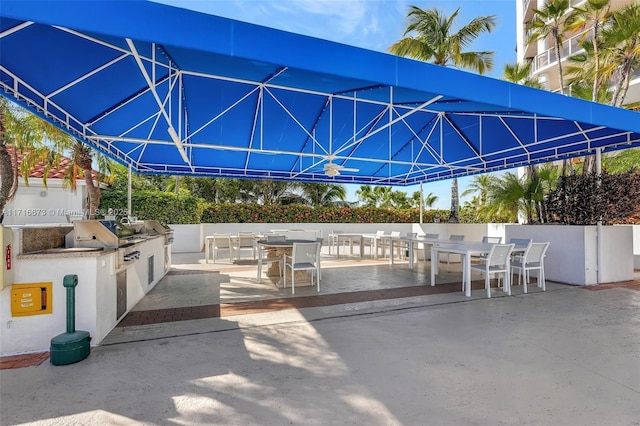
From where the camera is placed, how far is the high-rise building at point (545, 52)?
1624 centimetres

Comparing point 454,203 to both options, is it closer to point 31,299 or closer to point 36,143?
point 31,299

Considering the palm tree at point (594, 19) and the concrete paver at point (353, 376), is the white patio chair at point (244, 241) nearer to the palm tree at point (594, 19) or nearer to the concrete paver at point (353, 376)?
the concrete paver at point (353, 376)

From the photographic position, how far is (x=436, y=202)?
27.5 meters

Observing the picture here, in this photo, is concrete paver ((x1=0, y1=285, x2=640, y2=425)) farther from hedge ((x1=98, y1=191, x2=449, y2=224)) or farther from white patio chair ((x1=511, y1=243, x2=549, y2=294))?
hedge ((x1=98, y1=191, x2=449, y2=224))

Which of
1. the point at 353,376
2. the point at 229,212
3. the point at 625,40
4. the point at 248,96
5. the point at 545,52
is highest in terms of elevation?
the point at 545,52

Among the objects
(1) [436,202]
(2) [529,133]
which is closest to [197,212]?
(2) [529,133]

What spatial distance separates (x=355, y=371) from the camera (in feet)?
9.66

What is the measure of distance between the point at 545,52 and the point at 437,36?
12.2 m

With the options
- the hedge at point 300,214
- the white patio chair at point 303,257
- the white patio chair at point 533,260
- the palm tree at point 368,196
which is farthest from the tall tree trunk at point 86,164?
the palm tree at point 368,196

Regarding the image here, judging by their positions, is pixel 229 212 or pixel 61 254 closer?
pixel 61 254

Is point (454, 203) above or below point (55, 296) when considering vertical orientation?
above

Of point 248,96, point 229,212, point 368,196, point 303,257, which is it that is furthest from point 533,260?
point 368,196

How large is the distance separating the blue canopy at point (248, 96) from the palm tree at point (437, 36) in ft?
14.0

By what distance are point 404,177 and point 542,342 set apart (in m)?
9.35
